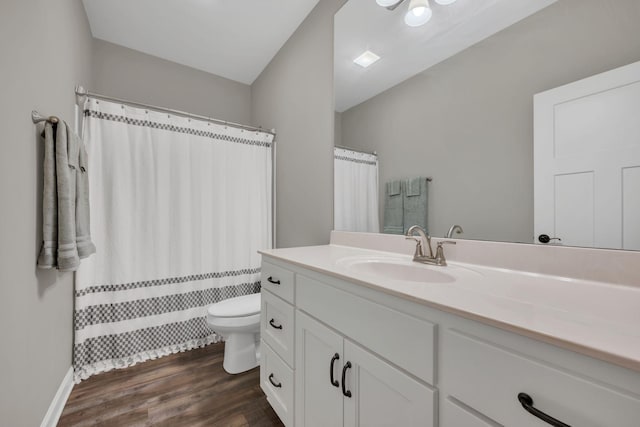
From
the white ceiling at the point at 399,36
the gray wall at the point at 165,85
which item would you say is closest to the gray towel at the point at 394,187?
the white ceiling at the point at 399,36

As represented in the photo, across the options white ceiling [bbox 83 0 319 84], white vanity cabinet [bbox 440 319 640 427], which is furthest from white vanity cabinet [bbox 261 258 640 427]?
white ceiling [bbox 83 0 319 84]

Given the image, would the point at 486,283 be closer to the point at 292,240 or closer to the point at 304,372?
the point at 304,372

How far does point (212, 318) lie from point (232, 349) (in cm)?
26

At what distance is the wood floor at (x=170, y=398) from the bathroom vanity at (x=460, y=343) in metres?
0.38

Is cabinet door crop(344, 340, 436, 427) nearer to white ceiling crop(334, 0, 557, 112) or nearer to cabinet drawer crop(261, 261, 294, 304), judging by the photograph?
cabinet drawer crop(261, 261, 294, 304)

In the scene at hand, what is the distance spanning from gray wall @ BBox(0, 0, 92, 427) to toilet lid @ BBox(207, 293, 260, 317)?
76 cm

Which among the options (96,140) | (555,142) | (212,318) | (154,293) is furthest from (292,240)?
(555,142)

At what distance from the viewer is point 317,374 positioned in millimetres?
955

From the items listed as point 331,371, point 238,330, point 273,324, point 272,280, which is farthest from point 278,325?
point 238,330

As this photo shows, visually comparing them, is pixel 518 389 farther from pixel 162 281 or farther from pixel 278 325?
pixel 162 281

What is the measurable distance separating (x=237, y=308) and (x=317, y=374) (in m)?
0.94

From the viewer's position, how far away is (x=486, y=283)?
743 millimetres

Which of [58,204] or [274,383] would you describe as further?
[274,383]

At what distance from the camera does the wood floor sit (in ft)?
4.21
